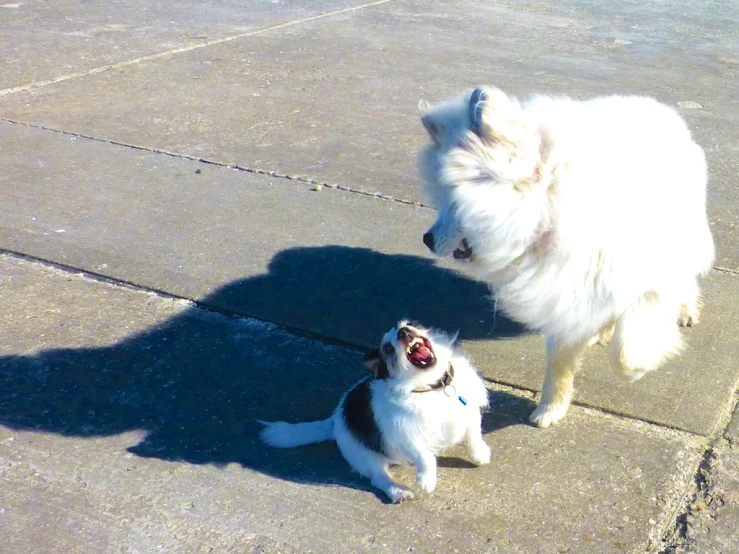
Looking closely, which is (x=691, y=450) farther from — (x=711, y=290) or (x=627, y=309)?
(x=711, y=290)

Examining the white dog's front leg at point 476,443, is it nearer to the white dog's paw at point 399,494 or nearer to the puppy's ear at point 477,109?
the white dog's paw at point 399,494

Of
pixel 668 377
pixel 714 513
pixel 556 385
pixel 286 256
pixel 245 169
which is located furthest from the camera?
pixel 245 169

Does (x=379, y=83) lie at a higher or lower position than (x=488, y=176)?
lower

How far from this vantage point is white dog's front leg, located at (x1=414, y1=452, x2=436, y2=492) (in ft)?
11.6

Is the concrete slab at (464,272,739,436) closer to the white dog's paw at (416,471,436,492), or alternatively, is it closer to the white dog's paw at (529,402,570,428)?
the white dog's paw at (529,402,570,428)

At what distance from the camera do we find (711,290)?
17.3ft

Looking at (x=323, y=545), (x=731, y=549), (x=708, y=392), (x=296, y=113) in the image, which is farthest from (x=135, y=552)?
(x=296, y=113)

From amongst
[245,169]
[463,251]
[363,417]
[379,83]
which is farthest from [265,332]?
[379,83]

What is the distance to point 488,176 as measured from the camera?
11.1 feet

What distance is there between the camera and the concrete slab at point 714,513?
10.8 feet

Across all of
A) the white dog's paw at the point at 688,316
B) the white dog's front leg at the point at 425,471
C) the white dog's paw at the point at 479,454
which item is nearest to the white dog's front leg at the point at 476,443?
the white dog's paw at the point at 479,454

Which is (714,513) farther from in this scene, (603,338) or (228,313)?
(228,313)

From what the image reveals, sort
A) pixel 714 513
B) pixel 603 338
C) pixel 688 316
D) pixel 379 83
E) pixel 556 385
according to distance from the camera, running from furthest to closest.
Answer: pixel 379 83, pixel 688 316, pixel 603 338, pixel 556 385, pixel 714 513

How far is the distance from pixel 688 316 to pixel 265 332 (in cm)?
231
